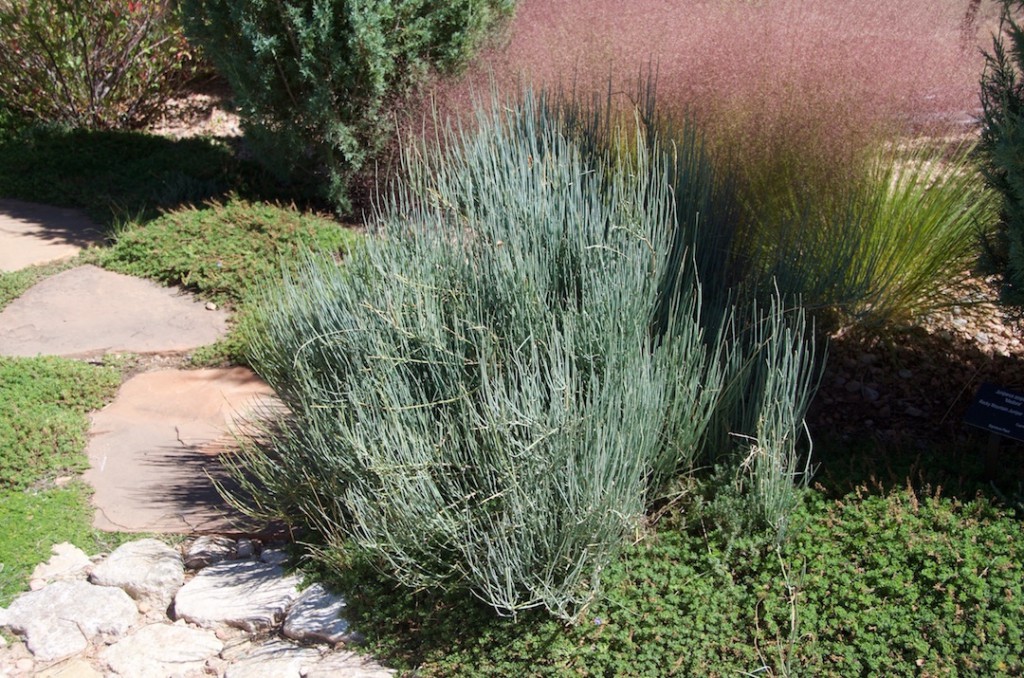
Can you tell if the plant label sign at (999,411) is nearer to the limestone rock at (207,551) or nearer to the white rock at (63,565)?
the limestone rock at (207,551)

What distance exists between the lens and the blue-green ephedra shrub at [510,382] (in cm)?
292

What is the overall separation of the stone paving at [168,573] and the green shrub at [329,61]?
1.90 metres

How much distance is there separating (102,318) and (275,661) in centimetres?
309

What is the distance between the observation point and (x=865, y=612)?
2.92 metres

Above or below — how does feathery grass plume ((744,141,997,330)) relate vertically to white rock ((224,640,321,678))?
above

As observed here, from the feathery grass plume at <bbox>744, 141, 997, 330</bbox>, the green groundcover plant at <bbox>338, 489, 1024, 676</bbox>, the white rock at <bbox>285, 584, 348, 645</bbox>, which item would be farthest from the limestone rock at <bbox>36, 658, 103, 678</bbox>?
the feathery grass plume at <bbox>744, 141, 997, 330</bbox>

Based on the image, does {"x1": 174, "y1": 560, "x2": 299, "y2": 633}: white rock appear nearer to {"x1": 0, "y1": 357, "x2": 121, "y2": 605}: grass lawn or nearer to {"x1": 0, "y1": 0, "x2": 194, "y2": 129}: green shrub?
{"x1": 0, "y1": 357, "x2": 121, "y2": 605}: grass lawn

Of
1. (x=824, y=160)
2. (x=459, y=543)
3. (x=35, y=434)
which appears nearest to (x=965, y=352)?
(x=824, y=160)

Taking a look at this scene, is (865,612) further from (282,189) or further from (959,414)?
(282,189)

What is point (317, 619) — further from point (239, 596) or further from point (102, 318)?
point (102, 318)

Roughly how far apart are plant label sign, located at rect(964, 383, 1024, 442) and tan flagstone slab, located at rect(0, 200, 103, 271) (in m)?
5.50

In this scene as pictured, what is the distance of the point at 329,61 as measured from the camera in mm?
6367

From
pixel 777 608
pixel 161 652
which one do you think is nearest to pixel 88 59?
pixel 161 652

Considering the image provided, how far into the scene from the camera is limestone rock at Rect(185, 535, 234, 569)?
3.68 metres
